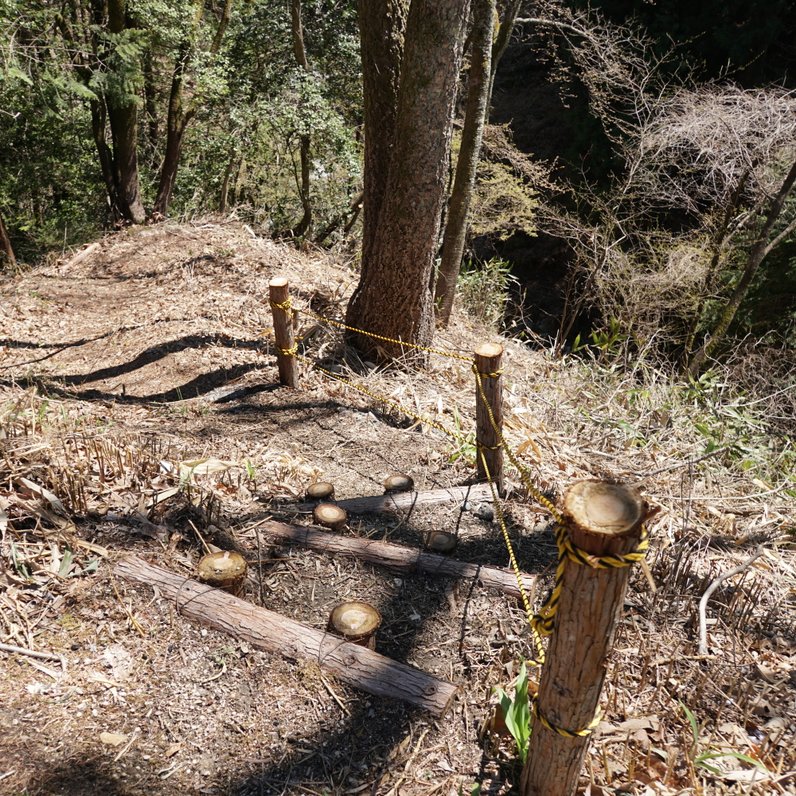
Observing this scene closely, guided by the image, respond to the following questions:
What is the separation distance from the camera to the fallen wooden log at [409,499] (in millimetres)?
4301

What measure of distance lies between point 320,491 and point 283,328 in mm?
2000

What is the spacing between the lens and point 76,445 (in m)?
4.16

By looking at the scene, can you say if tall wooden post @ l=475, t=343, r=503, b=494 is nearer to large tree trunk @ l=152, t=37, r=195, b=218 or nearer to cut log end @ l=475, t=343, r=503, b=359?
cut log end @ l=475, t=343, r=503, b=359

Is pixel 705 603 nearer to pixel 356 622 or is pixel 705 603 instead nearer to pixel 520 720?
pixel 520 720

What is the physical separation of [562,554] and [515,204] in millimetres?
11266

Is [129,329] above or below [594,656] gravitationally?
below

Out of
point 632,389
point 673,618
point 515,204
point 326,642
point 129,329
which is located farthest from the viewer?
point 515,204

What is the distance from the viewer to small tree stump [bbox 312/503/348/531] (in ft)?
13.2

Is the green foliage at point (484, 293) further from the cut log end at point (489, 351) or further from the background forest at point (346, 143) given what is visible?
the cut log end at point (489, 351)

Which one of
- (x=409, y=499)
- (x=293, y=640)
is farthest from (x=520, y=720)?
(x=409, y=499)

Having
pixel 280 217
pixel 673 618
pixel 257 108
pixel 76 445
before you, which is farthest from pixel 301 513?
pixel 280 217

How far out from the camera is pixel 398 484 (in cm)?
466

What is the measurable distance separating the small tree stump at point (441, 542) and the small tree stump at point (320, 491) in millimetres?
793

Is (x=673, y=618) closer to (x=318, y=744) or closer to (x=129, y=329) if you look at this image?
(x=318, y=744)
